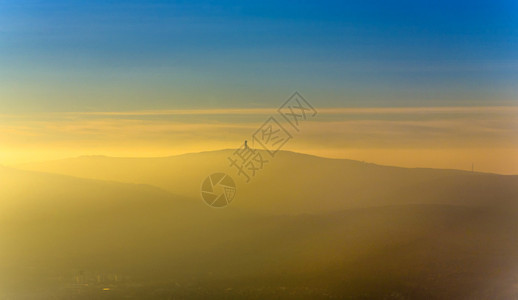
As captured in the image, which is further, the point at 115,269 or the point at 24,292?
the point at 115,269

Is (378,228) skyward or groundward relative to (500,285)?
skyward

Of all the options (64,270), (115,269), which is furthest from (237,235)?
(64,270)

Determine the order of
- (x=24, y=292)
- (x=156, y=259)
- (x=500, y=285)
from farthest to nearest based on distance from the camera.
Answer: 1. (x=156, y=259)
2. (x=24, y=292)
3. (x=500, y=285)

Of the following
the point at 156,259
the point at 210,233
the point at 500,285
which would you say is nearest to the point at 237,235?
the point at 210,233

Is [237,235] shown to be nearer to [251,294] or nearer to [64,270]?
[251,294]

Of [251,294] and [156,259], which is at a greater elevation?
[156,259]

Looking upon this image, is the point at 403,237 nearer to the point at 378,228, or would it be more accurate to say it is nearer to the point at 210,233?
the point at 378,228

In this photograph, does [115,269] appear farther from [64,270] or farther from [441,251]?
[441,251]

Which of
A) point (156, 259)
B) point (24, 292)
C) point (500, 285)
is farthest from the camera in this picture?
point (156, 259)

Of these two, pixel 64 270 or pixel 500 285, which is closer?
pixel 500 285
